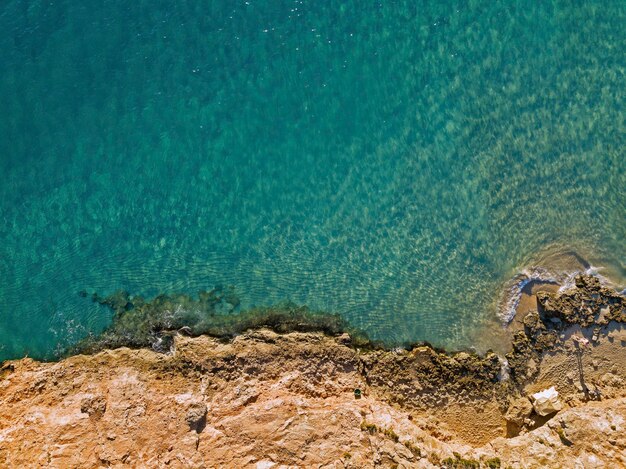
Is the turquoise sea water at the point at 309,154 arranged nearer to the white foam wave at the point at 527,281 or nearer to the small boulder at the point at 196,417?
the white foam wave at the point at 527,281

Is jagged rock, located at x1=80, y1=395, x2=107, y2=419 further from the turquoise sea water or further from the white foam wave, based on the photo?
the white foam wave

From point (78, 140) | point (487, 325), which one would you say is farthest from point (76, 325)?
point (487, 325)

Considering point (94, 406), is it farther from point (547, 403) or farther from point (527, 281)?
point (527, 281)

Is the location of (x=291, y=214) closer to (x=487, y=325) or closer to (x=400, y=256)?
(x=400, y=256)

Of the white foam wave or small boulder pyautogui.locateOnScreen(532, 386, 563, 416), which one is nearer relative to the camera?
small boulder pyautogui.locateOnScreen(532, 386, 563, 416)

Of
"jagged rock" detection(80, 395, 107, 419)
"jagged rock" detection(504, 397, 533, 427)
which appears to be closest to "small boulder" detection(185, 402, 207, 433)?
"jagged rock" detection(80, 395, 107, 419)

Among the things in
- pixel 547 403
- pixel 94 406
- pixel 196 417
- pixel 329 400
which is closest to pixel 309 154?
pixel 329 400
